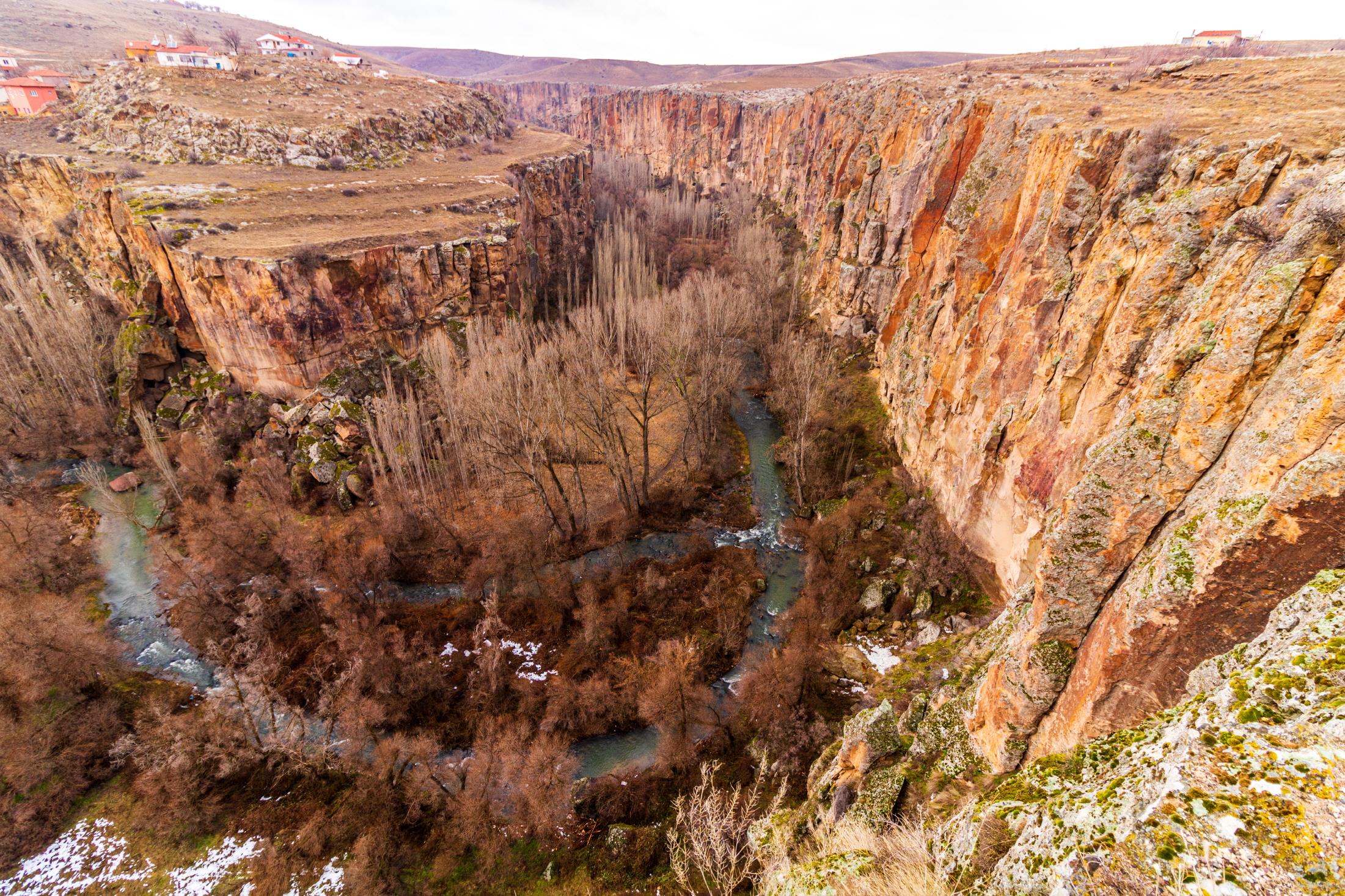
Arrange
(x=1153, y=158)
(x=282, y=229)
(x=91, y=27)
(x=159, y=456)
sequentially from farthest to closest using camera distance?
A: (x=91, y=27) < (x=282, y=229) < (x=159, y=456) < (x=1153, y=158)

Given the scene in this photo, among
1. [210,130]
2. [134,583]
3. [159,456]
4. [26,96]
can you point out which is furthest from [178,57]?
[134,583]

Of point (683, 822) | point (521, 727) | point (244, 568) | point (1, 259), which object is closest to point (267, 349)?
point (244, 568)

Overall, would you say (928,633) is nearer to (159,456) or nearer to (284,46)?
(159,456)

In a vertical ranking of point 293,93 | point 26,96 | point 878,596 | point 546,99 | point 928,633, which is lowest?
point 878,596

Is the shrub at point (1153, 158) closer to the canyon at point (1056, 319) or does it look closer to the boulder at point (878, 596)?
the canyon at point (1056, 319)

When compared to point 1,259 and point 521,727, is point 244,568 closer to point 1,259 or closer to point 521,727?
point 521,727

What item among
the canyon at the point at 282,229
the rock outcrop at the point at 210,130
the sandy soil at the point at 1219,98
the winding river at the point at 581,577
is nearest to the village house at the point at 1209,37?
the sandy soil at the point at 1219,98
